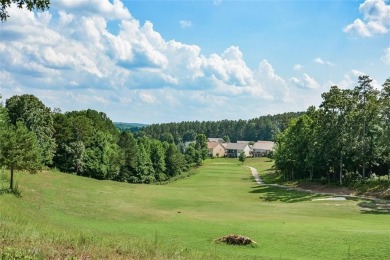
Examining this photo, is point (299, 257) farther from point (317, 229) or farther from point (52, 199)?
point (52, 199)

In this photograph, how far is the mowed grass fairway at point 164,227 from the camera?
46.7 ft

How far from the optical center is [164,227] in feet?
92.9

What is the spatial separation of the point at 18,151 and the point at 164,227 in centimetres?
2072

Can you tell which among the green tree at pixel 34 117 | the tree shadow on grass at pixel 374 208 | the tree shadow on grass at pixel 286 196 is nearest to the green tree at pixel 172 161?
→ the green tree at pixel 34 117

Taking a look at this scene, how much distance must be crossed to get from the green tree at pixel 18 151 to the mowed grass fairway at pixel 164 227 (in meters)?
3.29

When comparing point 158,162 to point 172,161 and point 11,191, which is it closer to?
point 172,161

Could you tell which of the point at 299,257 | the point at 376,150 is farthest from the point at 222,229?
the point at 376,150

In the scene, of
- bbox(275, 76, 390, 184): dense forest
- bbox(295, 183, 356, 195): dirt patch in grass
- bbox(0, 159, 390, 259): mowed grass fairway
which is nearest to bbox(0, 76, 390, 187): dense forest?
bbox(275, 76, 390, 184): dense forest

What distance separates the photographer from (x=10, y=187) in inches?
1708

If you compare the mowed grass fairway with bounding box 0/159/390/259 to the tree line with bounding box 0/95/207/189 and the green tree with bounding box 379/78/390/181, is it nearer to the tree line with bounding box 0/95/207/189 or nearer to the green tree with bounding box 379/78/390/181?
the green tree with bounding box 379/78/390/181

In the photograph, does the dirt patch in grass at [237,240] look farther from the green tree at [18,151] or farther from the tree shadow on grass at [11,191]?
the tree shadow on grass at [11,191]

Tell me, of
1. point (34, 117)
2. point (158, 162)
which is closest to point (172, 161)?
point (158, 162)

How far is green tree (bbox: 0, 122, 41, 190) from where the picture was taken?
1594 inches

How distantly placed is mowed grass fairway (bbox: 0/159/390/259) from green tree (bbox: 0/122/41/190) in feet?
10.8
